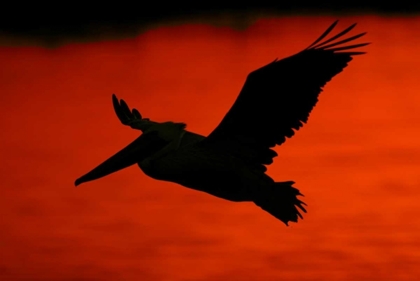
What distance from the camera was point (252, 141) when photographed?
27.8ft

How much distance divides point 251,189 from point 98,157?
6.91 metres

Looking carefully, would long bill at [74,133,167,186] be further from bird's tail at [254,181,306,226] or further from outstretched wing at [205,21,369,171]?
bird's tail at [254,181,306,226]

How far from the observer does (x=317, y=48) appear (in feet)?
28.1

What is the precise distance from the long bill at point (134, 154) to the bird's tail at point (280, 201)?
2.28 feet

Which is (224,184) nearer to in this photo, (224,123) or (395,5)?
(224,123)

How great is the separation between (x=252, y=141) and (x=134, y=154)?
68 centimetres

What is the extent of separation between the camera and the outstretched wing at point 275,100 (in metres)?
8.37

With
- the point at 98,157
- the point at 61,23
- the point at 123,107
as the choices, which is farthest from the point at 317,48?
the point at 61,23

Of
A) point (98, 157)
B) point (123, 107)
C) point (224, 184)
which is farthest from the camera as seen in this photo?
point (98, 157)

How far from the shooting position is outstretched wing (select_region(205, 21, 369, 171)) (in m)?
8.37

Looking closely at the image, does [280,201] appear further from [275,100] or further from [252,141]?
[275,100]

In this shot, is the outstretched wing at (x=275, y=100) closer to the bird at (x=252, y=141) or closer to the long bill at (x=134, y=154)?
the bird at (x=252, y=141)

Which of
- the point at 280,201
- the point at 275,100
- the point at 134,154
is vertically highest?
the point at 275,100

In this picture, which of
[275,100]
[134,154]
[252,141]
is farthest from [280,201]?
[134,154]
